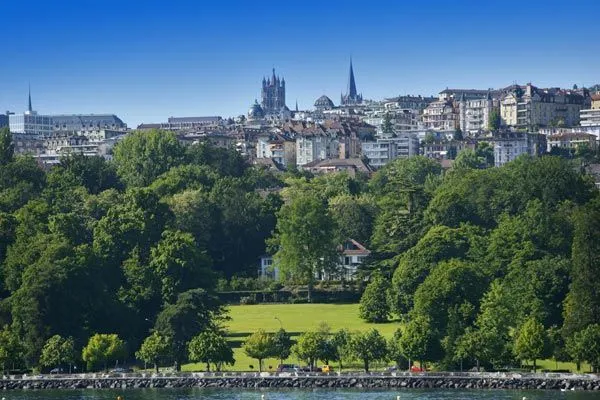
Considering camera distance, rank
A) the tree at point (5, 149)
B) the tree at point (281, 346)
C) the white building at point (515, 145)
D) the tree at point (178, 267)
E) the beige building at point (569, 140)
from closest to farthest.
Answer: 1. the tree at point (281, 346)
2. the tree at point (178, 267)
3. the tree at point (5, 149)
4. the white building at point (515, 145)
5. the beige building at point (569, 140)

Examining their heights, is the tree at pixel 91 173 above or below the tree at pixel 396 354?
above

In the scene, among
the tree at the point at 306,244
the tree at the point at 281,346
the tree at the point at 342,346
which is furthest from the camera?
the tree at the point at 306,244

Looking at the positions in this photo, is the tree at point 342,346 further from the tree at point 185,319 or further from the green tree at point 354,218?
the green tree at point 354,218

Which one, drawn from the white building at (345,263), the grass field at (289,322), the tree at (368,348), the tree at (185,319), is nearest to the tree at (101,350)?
the tree at (185,319)

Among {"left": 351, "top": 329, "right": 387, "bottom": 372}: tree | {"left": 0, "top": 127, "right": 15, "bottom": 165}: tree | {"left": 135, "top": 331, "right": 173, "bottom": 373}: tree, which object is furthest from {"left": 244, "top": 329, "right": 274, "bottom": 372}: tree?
{"left": 0, "top": 127, "right": 15, "bottom": 165}: tree

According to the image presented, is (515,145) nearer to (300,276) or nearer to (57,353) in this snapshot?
(300,276)

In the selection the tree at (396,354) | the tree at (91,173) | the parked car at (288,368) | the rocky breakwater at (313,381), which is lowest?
the rocky breakwater at (313,381)
